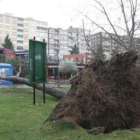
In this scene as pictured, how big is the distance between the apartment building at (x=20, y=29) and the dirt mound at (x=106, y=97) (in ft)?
304

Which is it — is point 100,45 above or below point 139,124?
above

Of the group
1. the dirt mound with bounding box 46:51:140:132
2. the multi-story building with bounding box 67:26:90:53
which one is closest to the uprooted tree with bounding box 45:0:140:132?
the dirt mound with bounding box 46:51:140:132

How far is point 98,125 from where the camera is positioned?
18.4 ft

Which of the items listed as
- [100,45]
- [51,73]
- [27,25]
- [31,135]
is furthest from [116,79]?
[27,25]

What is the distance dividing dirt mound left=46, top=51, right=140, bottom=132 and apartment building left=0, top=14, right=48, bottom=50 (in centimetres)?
9267

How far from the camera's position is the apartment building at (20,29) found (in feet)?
323

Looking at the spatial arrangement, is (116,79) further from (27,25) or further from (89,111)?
(27,25)

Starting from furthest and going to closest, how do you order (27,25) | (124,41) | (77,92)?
(27,25) → (124,41) → (77,92)

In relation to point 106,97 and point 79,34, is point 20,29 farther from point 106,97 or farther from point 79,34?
point 106,97

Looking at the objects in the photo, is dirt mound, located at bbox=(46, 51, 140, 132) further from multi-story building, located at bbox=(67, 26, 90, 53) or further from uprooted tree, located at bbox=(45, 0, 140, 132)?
multi-story building, located at bbox=(67, 26, 90, 53)

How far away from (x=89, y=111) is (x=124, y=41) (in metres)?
10.6

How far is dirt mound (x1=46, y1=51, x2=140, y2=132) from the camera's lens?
18.8 feet

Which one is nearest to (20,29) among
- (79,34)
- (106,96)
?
(79,34)

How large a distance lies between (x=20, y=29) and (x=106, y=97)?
101709 millimetres
